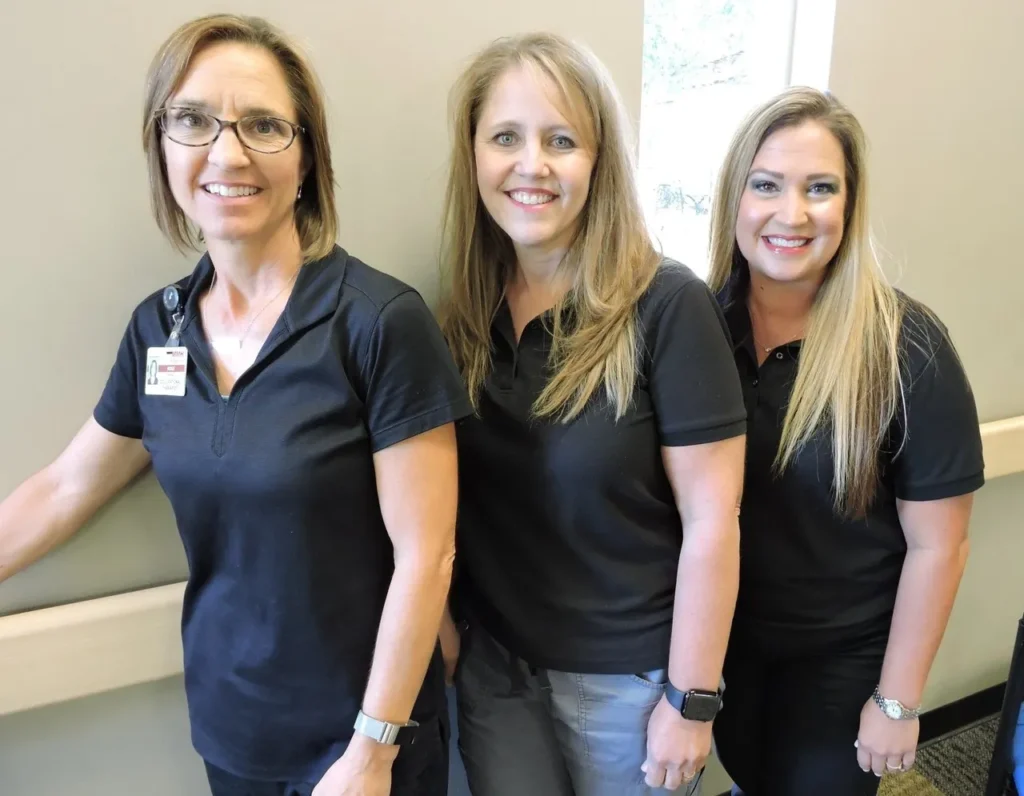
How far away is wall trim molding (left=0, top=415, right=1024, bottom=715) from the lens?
3.71ft

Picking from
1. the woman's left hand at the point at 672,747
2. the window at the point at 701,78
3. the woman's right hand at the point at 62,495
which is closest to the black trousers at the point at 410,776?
the woman's left hand at the point at 672,747

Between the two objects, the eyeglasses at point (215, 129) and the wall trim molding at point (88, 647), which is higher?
the eyeglasses at point (215, 129)

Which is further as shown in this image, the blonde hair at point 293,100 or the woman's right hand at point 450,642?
the woman's right hand at point 450,642

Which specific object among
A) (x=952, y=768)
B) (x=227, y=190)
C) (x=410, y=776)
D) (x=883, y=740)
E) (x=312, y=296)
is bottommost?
(x=952, y=768)

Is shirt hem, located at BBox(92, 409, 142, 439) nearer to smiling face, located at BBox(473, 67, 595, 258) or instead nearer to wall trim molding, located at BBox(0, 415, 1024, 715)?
wall trim molding, located at BBox(0, 415, 1024, 715)

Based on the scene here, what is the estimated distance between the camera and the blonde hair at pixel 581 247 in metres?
1.05

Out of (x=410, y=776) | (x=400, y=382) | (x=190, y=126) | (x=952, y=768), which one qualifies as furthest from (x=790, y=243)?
(x=952, y=768)

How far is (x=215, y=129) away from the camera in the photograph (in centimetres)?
91

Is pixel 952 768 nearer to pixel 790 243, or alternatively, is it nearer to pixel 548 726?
pixel 548 726

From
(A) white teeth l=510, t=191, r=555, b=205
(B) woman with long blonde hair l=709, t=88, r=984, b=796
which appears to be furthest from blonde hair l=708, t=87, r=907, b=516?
(A) white teeth l=510, t=191, r=555, b=205

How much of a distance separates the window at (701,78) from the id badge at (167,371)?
105 centimetres

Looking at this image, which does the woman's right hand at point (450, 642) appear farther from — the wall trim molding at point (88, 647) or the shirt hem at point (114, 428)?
the shirt hem at point (114, 428)

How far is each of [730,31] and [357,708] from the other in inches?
63.8

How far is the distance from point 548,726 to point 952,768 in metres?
1.52
